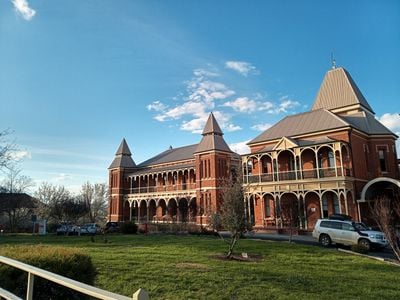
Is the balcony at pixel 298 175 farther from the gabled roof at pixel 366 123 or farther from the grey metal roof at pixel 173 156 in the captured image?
the grey metal roof at pixel 173 156

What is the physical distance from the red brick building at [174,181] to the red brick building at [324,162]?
5.15m

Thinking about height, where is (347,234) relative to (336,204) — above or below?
below

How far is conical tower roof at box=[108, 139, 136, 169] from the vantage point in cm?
6200

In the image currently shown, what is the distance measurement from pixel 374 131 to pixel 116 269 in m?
33.2

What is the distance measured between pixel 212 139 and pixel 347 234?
2793cm

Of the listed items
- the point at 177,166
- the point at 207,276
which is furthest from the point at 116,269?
the point at 177,166

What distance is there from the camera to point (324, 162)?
3309cm

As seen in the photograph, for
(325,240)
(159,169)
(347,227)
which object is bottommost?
(325,240)

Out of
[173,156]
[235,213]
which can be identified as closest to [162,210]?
[173,156]

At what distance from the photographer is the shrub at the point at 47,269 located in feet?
19.1

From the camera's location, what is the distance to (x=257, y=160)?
36.8 meters

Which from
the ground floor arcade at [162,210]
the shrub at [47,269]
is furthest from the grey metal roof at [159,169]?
the shrub at [47,269]

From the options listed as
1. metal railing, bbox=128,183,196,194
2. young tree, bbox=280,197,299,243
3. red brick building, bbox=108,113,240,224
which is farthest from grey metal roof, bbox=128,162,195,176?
young tree, bbox=280,197,299,243

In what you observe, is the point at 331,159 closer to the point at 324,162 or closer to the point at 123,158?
the point at 324,162
